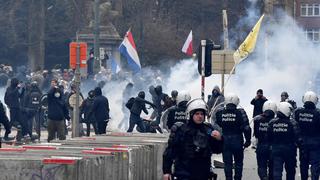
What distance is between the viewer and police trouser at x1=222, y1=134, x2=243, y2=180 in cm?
2233

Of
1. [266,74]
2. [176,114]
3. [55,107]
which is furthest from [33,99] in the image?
[266,74]

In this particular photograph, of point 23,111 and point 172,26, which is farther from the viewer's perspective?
point 172,26

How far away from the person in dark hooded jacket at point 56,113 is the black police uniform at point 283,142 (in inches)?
348

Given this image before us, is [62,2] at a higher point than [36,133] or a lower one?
higher

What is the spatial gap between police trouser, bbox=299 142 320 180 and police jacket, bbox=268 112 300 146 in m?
1.30

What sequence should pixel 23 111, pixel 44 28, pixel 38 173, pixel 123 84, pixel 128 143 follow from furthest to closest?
pixel 44 28
pixel 123 84
pixel 23 111
pixel 128 143
pixel 38 173

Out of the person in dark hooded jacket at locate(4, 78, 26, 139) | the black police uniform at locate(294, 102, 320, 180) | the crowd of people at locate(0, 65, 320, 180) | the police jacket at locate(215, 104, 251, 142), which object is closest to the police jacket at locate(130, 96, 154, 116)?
the crowd of people at locate(0, 65, 320, 180)

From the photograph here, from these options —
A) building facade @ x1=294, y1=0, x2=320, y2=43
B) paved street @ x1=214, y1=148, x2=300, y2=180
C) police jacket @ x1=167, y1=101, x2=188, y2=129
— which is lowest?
paved street @ x1=214, y1=148, x2=300, y2=180

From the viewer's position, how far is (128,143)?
1920 cm

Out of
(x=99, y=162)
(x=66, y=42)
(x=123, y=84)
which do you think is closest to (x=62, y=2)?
(x=66, y=42)

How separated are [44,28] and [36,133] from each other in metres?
31.8

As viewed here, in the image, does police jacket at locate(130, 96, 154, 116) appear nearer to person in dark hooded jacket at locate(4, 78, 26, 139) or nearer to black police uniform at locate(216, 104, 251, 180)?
person in dark hooded jacket at locate(4, 78, 26, 139)

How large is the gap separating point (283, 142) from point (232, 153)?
1955 mm

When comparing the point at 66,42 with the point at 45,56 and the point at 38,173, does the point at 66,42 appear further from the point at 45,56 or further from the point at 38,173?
the point at 38,173
